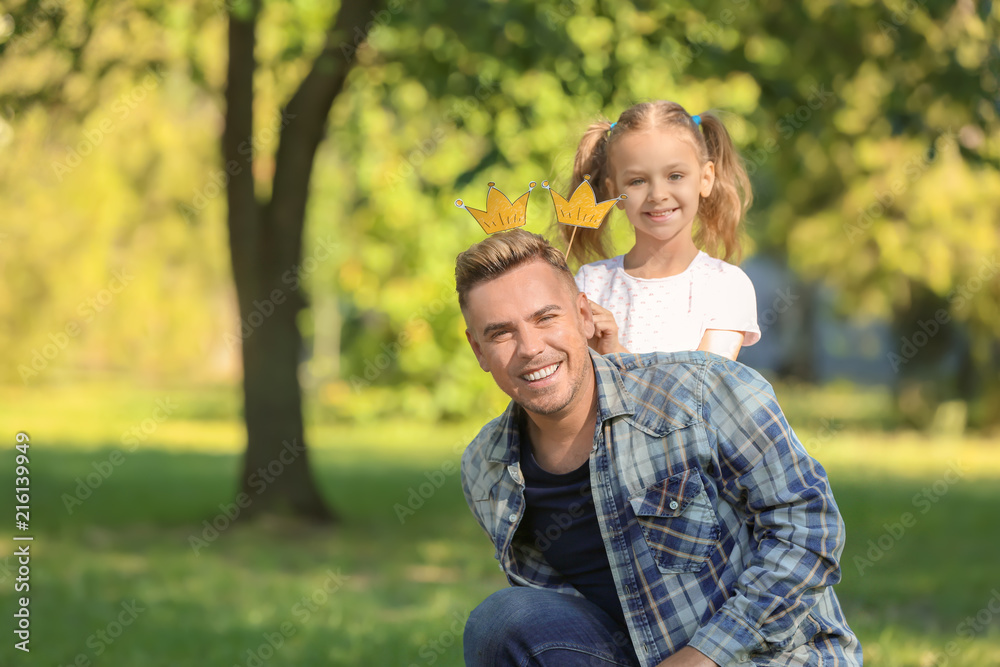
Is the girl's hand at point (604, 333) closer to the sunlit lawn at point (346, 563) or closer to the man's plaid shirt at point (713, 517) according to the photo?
the man's plaid shirt at point (713, 517)

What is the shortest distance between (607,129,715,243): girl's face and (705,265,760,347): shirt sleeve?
192mm

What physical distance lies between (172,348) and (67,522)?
12.8 metres

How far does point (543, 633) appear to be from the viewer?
2604mm

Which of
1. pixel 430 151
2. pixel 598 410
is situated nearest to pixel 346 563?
pixel 598 410

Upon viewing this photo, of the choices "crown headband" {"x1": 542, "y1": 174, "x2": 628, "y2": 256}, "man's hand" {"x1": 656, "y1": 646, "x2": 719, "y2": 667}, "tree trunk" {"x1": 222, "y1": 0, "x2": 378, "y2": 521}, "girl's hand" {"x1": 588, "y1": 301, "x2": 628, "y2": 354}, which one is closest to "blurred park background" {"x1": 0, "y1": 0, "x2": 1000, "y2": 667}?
"tree trunk" {"x1": 222, "y1": 0, "x2": 378, "y2": 521}

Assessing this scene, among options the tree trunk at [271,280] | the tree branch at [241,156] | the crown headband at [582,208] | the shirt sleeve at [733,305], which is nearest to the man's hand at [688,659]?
the shirt sleeve at [733,305]

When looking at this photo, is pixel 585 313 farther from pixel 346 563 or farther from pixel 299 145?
pixel 299 145

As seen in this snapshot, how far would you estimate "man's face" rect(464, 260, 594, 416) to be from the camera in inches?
103

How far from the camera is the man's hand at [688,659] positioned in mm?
2453

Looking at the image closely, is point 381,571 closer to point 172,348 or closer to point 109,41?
point 109,41

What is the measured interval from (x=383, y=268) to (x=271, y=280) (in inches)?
317

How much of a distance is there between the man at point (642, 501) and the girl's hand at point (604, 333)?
0.55 ft

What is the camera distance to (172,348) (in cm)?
2181

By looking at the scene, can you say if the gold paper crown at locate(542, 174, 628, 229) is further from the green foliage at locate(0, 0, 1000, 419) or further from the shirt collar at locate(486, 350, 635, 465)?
the green foliage at locate(0, 0, 1000, 419)
